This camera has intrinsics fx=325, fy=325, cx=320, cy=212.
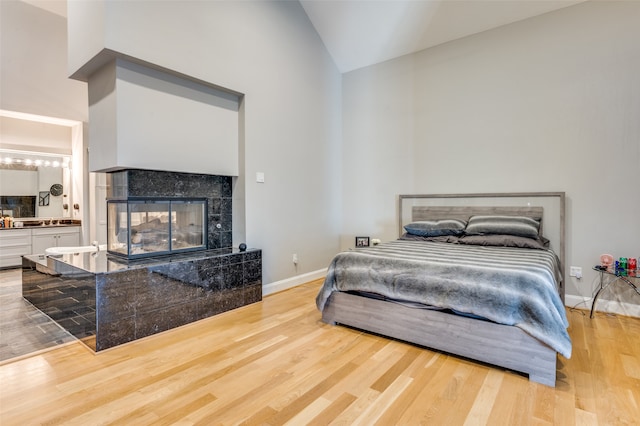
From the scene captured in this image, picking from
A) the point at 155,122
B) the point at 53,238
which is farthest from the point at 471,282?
the point at 53,238

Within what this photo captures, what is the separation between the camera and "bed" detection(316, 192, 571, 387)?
1992mm

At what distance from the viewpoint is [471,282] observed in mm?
2219

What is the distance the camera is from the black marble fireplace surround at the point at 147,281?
2465mm

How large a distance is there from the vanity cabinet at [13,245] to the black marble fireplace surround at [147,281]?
2.21 meters

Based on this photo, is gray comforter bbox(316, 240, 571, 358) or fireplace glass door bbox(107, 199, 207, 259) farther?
fireplace glass door bbox(107, 199, 207, 259)

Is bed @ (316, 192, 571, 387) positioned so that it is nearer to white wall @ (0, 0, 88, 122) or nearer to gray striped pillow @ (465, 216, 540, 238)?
gray striped pillow @ (465, 216, 540, 238)

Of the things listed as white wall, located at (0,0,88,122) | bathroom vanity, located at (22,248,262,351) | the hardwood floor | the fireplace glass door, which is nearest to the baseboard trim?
the hardwood floor

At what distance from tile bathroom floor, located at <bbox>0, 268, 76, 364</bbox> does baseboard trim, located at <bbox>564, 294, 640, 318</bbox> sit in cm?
470

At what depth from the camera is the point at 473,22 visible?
387 centimetres

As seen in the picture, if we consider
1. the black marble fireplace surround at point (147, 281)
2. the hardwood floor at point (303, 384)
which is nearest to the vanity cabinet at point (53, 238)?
the black marble fireplace surround at point (147, 281)

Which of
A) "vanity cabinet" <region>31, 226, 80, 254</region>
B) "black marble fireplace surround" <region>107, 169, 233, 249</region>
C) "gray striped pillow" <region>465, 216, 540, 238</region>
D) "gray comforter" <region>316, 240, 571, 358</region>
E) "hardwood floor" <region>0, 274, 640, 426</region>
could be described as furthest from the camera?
"vanity cabinet" <region>31, 226, 80, 254</region>

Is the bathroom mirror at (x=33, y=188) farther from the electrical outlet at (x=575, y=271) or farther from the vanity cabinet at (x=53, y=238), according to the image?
the electrical outlet at (x=575, y=271)

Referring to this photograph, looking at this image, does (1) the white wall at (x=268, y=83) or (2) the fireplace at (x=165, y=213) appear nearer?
(1) the white wall at (x=268, y=83)

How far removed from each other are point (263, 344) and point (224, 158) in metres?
2.07
